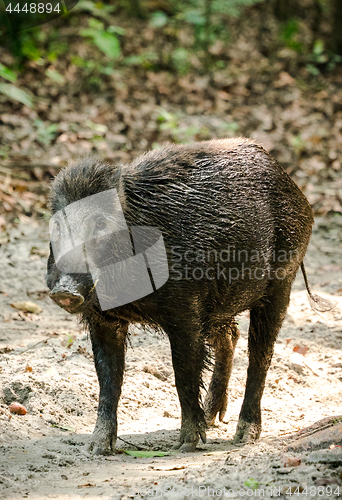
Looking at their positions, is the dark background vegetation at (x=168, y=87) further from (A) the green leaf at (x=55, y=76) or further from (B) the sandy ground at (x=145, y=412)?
(B) the sandy ground at (x=145, y=412)

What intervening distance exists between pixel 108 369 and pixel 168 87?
30.6 ft

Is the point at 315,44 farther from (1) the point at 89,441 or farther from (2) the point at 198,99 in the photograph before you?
(1) the point at 89,441

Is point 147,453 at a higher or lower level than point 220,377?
higher

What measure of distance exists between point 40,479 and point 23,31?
405 inches

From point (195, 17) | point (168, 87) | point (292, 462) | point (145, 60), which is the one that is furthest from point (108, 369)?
point (195, 17)

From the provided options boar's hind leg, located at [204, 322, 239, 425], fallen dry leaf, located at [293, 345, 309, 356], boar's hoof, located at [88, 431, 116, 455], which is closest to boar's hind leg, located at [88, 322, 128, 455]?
boar's hoof, located at [88, 431, 116, 455]

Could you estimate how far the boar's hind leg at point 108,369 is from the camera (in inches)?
149

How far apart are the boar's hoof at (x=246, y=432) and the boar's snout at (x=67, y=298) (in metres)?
1.77

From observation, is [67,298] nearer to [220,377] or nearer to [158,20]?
[220,377]

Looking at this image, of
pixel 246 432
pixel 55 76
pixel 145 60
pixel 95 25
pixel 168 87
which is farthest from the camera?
pixel 145 60

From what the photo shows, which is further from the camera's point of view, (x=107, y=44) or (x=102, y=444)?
(x=107, y=44)

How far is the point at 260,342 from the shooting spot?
4.32m

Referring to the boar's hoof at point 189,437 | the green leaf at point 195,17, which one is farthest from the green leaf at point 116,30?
the boar's hoof at point 189,437

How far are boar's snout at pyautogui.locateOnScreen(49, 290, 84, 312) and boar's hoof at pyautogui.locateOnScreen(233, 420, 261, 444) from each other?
1766mm
